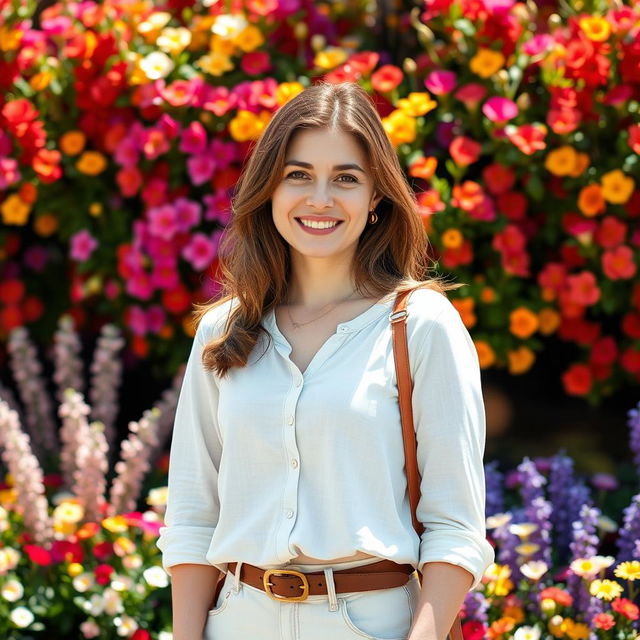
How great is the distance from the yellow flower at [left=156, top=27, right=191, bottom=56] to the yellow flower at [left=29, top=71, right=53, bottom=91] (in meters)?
0.40

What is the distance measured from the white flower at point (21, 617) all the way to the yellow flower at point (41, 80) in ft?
5.77

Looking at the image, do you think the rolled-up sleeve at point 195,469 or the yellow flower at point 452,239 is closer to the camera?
the rolled-up sleeve at point 195,469

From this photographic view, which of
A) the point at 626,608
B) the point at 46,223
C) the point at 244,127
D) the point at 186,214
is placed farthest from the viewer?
the point at 46,223

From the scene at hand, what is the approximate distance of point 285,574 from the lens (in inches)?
69.4

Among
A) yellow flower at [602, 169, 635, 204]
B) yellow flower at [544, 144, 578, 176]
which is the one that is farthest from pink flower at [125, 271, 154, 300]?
yellow flower at [602, 169, 635, 204]

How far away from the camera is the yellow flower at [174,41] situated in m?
3.55

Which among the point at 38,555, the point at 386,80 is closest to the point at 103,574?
the point at 38,555

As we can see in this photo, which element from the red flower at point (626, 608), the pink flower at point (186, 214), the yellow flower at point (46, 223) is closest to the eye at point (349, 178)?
the red flower at point (626, 608)

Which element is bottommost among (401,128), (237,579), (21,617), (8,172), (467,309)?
(21,617)

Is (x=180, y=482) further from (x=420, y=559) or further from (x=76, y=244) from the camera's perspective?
(x=76, y=244)

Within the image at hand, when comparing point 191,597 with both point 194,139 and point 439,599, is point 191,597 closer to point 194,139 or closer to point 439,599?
point 439,599

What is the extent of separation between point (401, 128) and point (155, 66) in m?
0.87

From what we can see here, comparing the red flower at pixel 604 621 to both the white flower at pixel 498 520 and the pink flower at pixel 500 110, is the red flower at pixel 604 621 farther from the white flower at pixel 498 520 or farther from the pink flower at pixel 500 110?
the pink flower at pixel 500 110

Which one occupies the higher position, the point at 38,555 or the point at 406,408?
the point at 406,408
